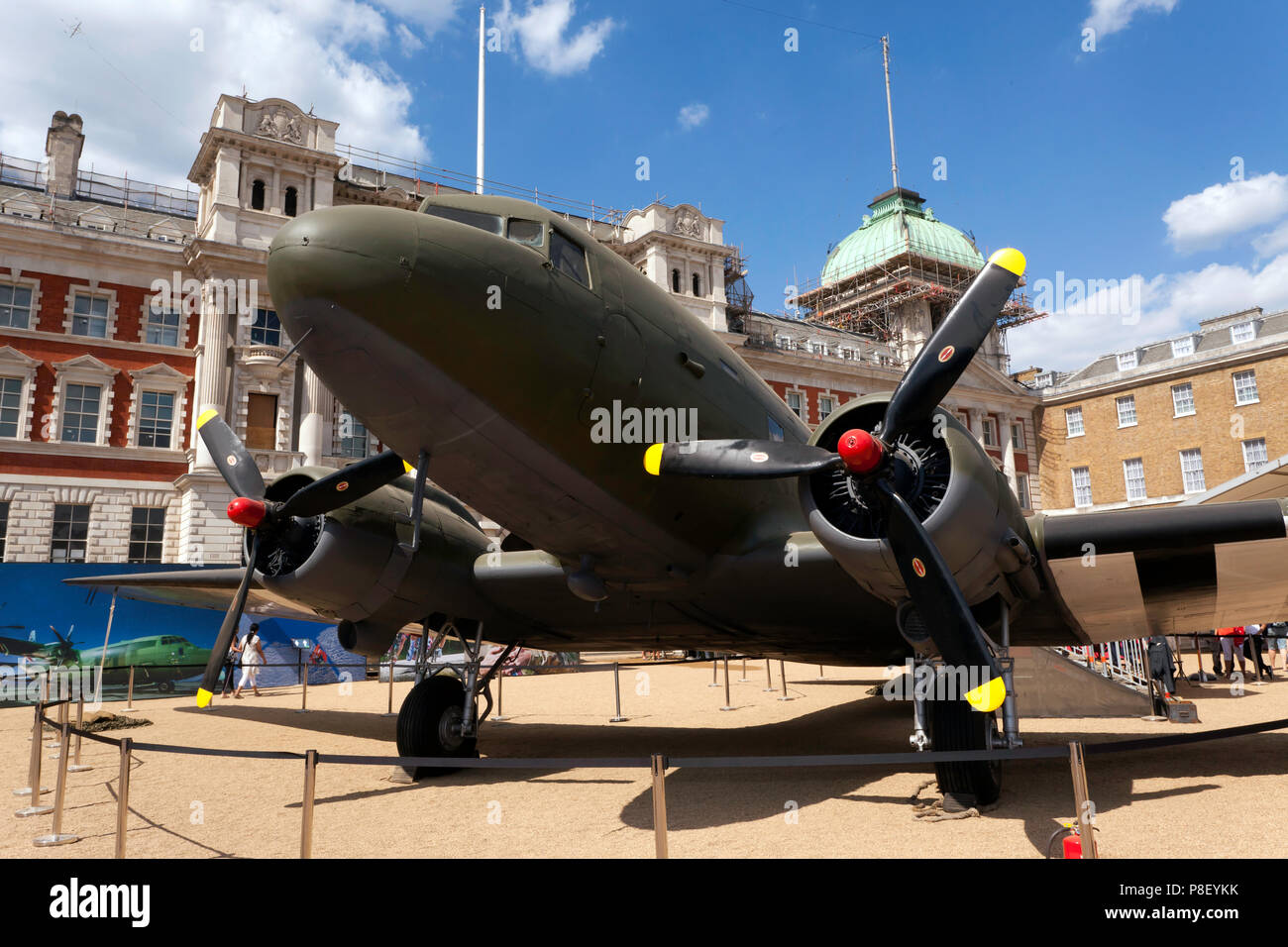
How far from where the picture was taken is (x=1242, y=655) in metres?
25.3

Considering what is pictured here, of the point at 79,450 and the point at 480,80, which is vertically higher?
the point at 480,80

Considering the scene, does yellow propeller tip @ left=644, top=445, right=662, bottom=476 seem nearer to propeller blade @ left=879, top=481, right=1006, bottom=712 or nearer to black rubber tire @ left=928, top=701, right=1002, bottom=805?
propeller blade @ left=879, top=481, right=1006, bottom=712

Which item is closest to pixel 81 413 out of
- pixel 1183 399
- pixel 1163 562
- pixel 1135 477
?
pixel 1163 562

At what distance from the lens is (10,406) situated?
3228 cm

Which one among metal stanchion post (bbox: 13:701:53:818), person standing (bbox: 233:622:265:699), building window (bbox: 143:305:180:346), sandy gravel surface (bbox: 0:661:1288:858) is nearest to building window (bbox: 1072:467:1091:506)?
sandy gravel surface (bbox: 0:661:1288:858)

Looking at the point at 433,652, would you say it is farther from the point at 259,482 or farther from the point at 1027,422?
the point at 1027,422

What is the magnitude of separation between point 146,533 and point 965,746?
34.8 meters

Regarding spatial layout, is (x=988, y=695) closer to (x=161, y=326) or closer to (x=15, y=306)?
(x=161, y=326)

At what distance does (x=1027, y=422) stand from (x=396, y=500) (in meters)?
61.1

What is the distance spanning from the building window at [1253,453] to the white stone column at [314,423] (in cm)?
5060

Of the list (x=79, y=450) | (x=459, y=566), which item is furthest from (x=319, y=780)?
(x=79, y=450)

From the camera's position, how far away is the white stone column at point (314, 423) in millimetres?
36250

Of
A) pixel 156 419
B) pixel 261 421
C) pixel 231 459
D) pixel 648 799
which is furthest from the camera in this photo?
pixel 261 421

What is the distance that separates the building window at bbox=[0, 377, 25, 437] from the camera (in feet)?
105
